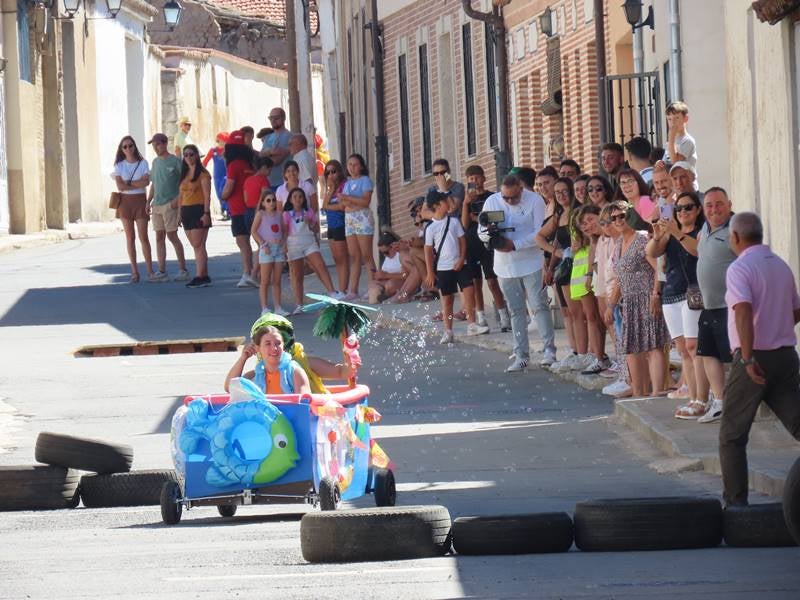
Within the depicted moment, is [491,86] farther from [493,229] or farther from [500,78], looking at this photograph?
[493,229]

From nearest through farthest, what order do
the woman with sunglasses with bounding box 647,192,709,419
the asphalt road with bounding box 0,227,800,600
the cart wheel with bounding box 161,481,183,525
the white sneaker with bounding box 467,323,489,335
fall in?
1. the asphalt road with bounding box 0,227,800,600
2. the cart wheel with bounding box 161,481,183,525
3. the woman with sunglasses with bounding box 647,192,709,419
4. the white sneaker with bounding box 467,323,489,335

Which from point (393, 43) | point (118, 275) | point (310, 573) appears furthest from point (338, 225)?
point (310, 573)

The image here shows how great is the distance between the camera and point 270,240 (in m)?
26.8

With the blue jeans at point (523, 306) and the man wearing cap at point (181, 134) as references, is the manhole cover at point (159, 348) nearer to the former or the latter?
the blue jeans at point (523, 306)

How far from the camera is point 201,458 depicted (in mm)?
11539

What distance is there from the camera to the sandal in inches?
606

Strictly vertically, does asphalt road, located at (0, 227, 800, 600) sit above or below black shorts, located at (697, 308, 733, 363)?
below

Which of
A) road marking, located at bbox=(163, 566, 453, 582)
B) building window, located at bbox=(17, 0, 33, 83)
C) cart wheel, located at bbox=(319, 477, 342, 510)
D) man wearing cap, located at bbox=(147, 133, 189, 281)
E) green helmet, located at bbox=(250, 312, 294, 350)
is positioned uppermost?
building window, located at bbox=(17, 0, 33, 83)

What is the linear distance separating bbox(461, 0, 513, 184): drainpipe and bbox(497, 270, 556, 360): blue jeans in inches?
324

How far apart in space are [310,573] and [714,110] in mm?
13438

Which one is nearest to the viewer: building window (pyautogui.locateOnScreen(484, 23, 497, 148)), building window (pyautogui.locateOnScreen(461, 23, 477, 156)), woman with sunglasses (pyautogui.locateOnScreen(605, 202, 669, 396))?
woman with sunglasses (pyautogui.locateOnScreen(605, 202, 669, 396))

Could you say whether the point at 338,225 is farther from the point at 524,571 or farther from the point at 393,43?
the point at 524,571

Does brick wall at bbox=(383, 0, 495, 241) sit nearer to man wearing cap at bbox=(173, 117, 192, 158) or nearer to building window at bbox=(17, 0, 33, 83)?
building window at bbox=(17, 0, 33, 83)

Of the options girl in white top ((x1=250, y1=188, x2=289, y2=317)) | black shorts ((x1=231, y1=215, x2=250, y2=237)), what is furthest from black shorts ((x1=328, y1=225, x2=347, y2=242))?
black shorts ((x1=231, y1=215, x2=250, y2=237))
